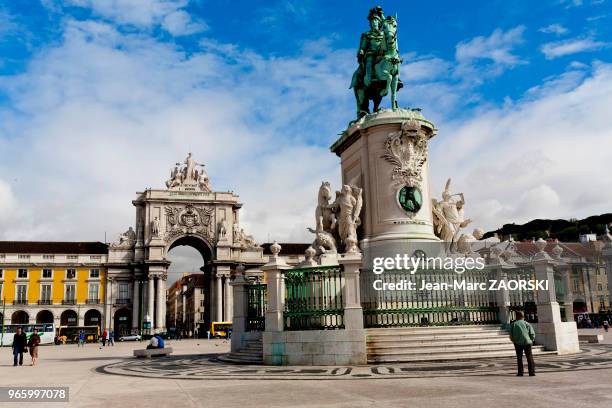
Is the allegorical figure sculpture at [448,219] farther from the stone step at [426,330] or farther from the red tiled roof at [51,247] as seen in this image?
the red tiled roof at [51,247]

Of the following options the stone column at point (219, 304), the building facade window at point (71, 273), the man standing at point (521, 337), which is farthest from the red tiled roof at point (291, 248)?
the man standing at point (521, 337)

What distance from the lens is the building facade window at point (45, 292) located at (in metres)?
73.2

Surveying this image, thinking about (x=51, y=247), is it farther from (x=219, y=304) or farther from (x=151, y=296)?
(x=219, y=304)

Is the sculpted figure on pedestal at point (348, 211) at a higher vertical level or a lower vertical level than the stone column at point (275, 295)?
higher

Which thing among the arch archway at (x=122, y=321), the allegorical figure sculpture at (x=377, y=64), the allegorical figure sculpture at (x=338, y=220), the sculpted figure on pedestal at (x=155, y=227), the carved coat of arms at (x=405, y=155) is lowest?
the arch archway at (x=122, y=321)

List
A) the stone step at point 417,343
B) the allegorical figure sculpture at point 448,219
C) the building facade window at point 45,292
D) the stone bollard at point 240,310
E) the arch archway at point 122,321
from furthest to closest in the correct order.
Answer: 1. the arch archway at point 122,321
2. the building facade window at point 45,292
3. the allegorical figure sculpture at point 448,219
4. the stone bollard at point 240,310
5. the stone step at point 417,343

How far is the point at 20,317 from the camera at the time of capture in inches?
2901

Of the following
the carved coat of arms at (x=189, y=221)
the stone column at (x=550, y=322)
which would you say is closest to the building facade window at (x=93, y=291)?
the carved coat of arms at (x=189, y=221)

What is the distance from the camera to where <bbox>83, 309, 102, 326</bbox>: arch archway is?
7406cm

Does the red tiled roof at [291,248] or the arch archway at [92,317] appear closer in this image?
the arch archway at [92,317]

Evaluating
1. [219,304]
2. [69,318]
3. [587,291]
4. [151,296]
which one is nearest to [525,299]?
[587,291]

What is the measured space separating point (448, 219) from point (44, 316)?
69475 mm

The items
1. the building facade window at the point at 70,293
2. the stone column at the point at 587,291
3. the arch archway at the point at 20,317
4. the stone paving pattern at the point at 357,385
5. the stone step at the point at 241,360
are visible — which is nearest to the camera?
the stone paving pattern at the point at 357,385

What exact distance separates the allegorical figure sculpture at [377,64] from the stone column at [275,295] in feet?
23.4
